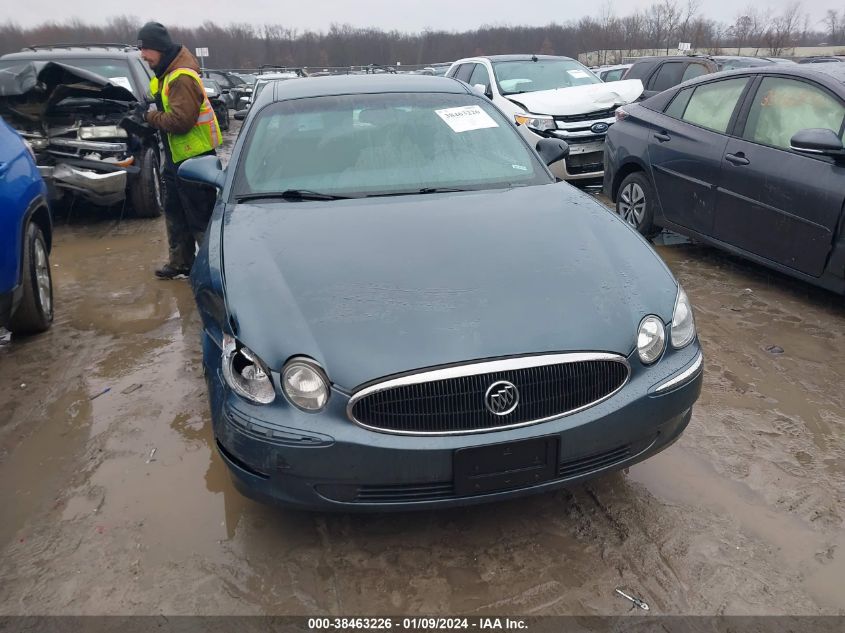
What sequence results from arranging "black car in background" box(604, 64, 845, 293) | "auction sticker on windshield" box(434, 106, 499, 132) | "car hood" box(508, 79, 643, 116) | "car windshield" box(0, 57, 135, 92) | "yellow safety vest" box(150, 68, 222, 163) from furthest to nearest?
1. "car hood" box(508, 79, 643, 116)
2. "car windshield" box(0, 57, 135, 92)
3. "yellow safety vest" box(150, 68, 222, 163)
4. "black car in background" box(604, 64, 845, 293)
5. "auction sticker on windshield" box(434, 106, 499, 132)

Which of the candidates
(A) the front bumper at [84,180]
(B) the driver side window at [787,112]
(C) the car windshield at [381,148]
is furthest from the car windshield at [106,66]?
(B) the driver side window at [787,112]

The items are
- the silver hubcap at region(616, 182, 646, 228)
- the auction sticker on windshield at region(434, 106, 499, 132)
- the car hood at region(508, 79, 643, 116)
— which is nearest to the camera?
the auction sticker on windshield at region(434, 106, 499, 132)

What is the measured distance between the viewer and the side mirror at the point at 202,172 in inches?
146

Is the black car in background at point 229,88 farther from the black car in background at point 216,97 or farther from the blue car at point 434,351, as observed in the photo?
the blue car at point 434,351

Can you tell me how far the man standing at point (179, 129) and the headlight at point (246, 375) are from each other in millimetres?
3249

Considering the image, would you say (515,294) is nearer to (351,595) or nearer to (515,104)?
(351,595)

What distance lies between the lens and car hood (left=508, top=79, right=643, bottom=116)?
26.9ft

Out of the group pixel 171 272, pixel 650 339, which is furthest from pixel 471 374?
pixel 171 272

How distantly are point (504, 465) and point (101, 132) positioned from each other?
6475mm

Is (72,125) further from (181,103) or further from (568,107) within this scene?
(568,107)

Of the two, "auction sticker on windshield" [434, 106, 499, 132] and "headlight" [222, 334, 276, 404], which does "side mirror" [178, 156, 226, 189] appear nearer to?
"auction sticker on windshield" [434, 106, 499, 132]

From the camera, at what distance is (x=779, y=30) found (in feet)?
152

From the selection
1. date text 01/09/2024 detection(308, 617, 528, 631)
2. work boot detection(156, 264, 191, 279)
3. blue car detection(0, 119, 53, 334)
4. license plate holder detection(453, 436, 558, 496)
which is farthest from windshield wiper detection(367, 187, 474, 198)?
work boot detection(156, 264, 191, 279)

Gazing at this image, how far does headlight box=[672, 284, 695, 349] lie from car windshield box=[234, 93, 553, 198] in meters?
1.14
